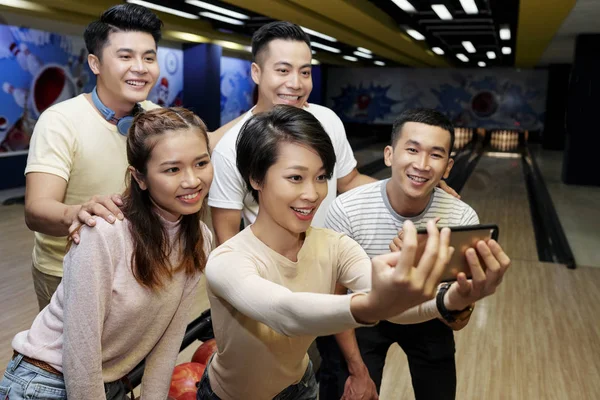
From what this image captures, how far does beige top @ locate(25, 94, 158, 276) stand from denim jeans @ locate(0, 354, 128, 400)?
1.29 ft

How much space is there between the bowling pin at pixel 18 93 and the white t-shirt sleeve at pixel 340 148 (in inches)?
236

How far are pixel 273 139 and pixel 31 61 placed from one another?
6.93 meters

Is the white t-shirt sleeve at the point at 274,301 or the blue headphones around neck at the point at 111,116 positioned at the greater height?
the blue headphones around neck at the point at 111,116

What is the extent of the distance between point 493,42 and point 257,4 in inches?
210

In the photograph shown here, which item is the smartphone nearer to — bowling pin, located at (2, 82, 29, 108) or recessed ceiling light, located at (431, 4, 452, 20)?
recessed ceiling light, located at (431, 4, 452, 20)

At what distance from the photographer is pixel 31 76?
23.0 ft

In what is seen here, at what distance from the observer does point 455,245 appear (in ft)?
2.60

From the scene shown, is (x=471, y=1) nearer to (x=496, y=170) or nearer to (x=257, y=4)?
(x=257, y=4)

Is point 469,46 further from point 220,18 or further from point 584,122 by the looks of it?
point 220,18

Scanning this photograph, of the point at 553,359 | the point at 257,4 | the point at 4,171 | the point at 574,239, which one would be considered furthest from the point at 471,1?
the point at 4,171

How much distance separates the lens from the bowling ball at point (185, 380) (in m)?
1.89

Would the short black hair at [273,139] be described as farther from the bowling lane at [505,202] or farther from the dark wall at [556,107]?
the dark wall at [556,107]

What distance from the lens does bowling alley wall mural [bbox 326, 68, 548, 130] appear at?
15.9 metres

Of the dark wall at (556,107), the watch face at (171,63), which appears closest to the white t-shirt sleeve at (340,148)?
the watch face at (171,63)
